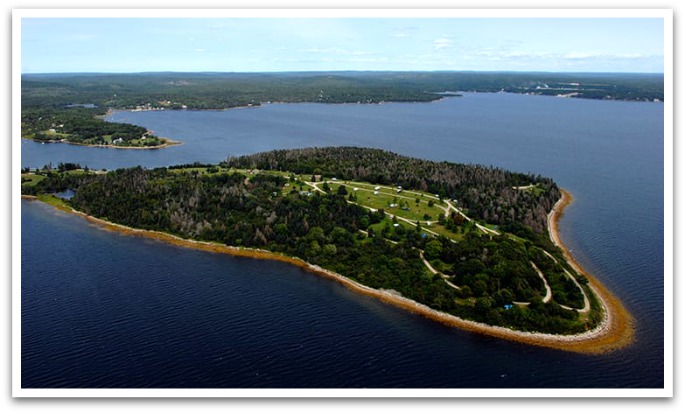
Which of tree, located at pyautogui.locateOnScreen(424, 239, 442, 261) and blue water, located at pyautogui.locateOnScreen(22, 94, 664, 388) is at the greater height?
tree, located at pyautogui.locateOnScreen(424, 239, 442, 261)

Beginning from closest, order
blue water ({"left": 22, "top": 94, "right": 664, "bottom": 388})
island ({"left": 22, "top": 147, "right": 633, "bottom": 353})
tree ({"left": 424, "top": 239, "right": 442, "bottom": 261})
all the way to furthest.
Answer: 1. blue water ({"left": 22, "top": 94, "right": 664, "bottom": 388})
2. island ({"left": 22, "top": 147, "right": 633, "bottom": 353})
3. tree ({"left": 424, "top": 239, "right": 442, "bottom": 261})

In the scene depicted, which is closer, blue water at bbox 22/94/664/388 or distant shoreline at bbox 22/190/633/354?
blue water at bbox 22/94/664/388

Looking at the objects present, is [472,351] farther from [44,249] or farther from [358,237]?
[44,249]

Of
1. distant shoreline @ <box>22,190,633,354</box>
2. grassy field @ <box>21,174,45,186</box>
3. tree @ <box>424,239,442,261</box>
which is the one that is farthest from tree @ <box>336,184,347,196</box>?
grassy field @ <box>21,174,45,186</box>

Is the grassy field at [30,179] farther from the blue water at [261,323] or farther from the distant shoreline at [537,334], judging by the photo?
the distant shoreline at [537,334]

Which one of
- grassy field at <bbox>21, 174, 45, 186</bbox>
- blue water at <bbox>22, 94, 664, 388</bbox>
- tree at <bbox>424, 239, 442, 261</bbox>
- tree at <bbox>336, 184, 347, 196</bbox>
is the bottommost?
blue water at <bbox>22, 94, 664, 388</bbox>

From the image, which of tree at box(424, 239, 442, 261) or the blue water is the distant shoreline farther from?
tree at box(424, 239, 442, 261)

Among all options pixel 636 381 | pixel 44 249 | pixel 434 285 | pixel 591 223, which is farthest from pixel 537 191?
pixel 44 249

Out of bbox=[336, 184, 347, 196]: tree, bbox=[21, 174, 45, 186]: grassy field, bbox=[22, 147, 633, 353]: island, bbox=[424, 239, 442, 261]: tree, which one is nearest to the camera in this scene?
bbox=[22, 147, 633, 353]: island
